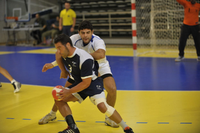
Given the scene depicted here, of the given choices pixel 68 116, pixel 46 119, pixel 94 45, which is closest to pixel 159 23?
pixel 94 45

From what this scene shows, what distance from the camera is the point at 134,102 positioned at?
15.5 ft

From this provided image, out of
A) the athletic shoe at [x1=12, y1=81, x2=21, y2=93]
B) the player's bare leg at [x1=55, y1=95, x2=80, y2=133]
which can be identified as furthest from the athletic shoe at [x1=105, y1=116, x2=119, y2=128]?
the athletic shoe at [x1=12, y1=81, x2=21, y2=93]

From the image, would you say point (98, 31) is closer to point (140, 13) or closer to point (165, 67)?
point (140, 13)

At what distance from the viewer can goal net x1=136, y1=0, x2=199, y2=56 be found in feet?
37.4

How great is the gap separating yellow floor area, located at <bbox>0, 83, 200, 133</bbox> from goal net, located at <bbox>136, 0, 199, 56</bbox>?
22.3 feet

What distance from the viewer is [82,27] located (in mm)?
3594

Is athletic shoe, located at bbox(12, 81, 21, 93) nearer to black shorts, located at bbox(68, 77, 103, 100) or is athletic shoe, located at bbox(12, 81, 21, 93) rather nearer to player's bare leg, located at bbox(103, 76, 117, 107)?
player's bare leg, located at bbox(103, 76, 117, 107)

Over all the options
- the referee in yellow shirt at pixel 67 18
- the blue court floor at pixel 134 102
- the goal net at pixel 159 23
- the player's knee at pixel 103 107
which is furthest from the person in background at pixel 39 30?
the player's knee at pixel 103 107

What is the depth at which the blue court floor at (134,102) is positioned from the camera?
3670 millimetres

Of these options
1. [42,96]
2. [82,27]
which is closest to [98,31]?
[42,96]

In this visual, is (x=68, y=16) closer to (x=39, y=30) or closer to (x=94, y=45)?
(x=39, y=30)

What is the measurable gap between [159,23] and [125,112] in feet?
27.1

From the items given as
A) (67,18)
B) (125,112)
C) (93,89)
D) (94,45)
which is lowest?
(125,112)

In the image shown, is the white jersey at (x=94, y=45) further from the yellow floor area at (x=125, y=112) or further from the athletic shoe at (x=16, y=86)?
the athletic shoe at (x=16, y=86)
